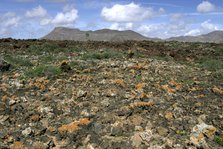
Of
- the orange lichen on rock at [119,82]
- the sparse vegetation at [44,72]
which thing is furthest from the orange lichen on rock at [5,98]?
the orange lichen on rock at [119,82]

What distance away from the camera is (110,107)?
10062 mm

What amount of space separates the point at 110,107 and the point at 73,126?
1.57 meters

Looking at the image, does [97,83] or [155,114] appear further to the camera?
[97,83]

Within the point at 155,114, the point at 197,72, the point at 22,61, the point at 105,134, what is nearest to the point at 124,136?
the point at 105,134

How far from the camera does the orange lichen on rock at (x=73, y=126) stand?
887 cm

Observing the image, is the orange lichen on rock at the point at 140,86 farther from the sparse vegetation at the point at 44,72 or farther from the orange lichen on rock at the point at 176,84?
the sparse vegetation at the point at 44,72

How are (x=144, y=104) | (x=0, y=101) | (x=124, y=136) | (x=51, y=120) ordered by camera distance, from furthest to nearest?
(x=0, y=101) < (x=144, y=104) < (x=51, y=120) < (x=124, y=136)

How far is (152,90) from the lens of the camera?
37.3 feet

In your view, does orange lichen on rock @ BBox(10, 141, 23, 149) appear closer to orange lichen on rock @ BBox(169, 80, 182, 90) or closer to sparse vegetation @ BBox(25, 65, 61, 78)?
sparse vegetation @ BBox(25, 65, 61, 78)

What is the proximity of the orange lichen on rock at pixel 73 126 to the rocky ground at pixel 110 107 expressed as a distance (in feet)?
0.06

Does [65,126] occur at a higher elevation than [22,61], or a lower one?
lower

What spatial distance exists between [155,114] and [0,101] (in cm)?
529

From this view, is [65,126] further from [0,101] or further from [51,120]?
[0,101]

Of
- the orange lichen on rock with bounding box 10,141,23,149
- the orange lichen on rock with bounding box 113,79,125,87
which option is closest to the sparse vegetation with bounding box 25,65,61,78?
the orange lichen on rock with bounding box 113,79,125,87
